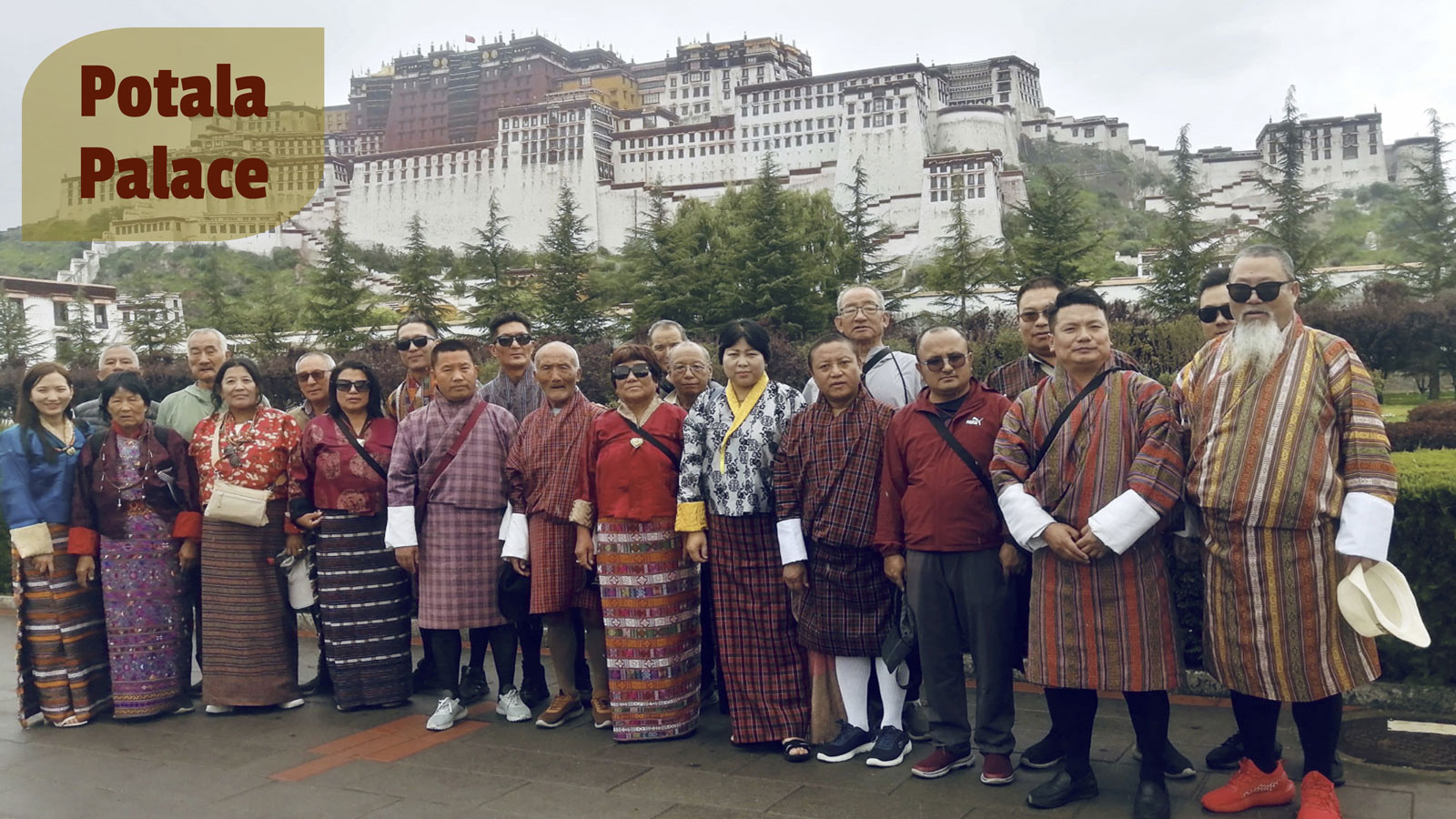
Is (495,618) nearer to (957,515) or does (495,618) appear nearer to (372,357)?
(957,515)

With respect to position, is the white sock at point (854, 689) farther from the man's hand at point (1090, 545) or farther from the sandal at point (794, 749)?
the man's hand at point (1090, 545)

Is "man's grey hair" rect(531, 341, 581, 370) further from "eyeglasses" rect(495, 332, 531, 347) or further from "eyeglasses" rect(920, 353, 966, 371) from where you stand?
"eyeglasses" rect(920, 353, 966, 371)

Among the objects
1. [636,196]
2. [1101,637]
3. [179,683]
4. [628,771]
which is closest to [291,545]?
[179,683]

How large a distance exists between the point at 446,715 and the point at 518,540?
0.76 metres

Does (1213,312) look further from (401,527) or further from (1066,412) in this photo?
(401,527)

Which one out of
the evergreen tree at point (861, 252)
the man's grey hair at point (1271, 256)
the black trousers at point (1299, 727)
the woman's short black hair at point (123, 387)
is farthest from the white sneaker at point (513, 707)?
the evergreen tree at point (861, 252)

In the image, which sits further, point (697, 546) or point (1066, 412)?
point (697, 546)

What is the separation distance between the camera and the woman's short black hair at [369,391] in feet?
15.3

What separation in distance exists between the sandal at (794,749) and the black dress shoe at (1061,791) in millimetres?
799

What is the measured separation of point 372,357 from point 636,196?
21.9m

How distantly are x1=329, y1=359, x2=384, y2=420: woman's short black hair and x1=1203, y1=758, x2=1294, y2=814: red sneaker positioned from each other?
→ 11.5 ft

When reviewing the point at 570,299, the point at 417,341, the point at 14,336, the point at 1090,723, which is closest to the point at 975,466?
the point at 1090,723

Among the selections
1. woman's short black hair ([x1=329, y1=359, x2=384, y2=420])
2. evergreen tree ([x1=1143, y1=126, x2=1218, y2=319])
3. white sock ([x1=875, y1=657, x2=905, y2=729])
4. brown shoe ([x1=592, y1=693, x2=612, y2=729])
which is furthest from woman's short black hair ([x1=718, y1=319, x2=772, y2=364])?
evergreen tree ([x1=1143, y1=126, x2=1218, y2=319])

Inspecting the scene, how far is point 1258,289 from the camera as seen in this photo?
3.10m
